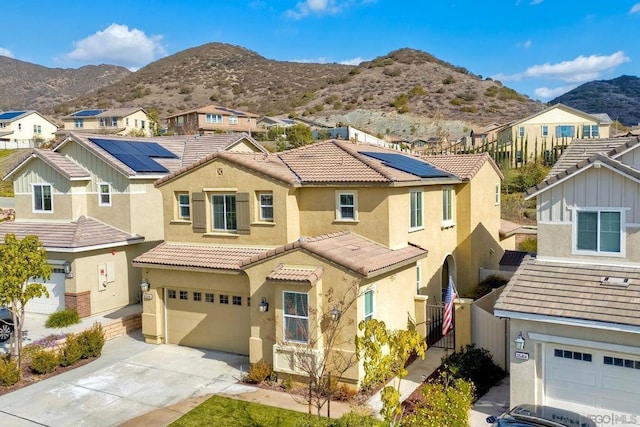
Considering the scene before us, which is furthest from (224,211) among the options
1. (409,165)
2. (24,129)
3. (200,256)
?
(24,129)

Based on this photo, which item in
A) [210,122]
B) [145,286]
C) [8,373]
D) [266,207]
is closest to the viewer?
[8,373]

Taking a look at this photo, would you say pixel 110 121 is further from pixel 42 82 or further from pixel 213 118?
pixel 42 82

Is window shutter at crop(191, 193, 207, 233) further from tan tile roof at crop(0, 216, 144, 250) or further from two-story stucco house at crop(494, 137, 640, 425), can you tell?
two-story stucco house at crop(494, 137, 640, 425)

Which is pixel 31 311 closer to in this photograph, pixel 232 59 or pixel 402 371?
pixel 402 371

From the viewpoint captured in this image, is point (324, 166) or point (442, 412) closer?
point (442, 412)

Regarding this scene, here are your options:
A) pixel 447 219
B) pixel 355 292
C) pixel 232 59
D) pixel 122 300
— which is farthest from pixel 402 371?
pixel 232 59

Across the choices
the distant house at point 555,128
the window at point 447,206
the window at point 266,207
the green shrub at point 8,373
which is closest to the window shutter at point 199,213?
the window at point 266,207

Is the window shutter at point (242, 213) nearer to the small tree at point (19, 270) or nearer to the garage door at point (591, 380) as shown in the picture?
the small tree at point (19, 270)
